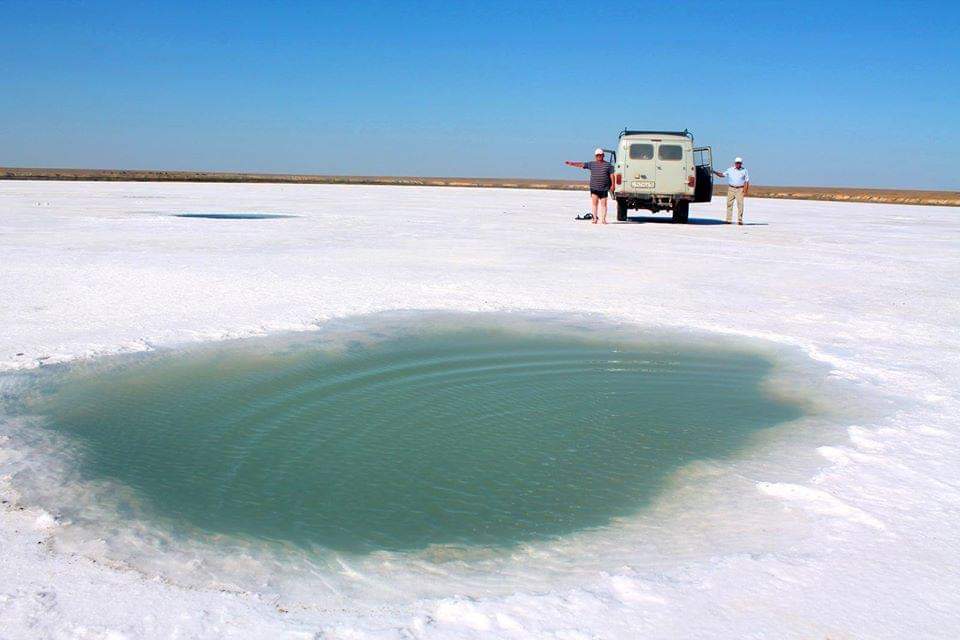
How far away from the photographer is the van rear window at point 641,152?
2062cm

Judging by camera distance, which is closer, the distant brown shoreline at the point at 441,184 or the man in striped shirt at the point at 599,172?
the man in striped shirt at the point at 599,172

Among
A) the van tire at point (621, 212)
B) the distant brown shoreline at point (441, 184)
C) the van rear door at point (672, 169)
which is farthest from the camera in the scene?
the distant brown shoreline at point (441, 184)

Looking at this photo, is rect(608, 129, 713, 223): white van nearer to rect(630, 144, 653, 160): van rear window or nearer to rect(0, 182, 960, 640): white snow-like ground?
rect(630, 144, 653, 160): van rear window

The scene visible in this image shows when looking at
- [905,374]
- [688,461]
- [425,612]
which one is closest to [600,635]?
[425,612]

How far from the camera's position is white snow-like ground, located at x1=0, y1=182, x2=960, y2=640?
8.77 feet

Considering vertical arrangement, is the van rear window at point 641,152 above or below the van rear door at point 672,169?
above

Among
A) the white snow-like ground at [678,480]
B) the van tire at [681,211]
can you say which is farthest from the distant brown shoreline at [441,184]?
the white snow-like ground at [678,480]

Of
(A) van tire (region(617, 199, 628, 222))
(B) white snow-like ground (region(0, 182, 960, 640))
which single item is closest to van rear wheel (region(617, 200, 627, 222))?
(A) van tire (region(617, 199, 628, 222))

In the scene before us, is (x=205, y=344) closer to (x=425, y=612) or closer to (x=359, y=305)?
(x=359, y=305)

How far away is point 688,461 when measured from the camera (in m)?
4.21

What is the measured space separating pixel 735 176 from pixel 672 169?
5.03 ft

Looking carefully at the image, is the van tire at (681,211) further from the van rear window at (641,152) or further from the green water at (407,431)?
the green water at (407,431)

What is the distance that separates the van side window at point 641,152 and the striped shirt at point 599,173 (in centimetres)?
92

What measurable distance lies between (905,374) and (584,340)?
2.32 m
